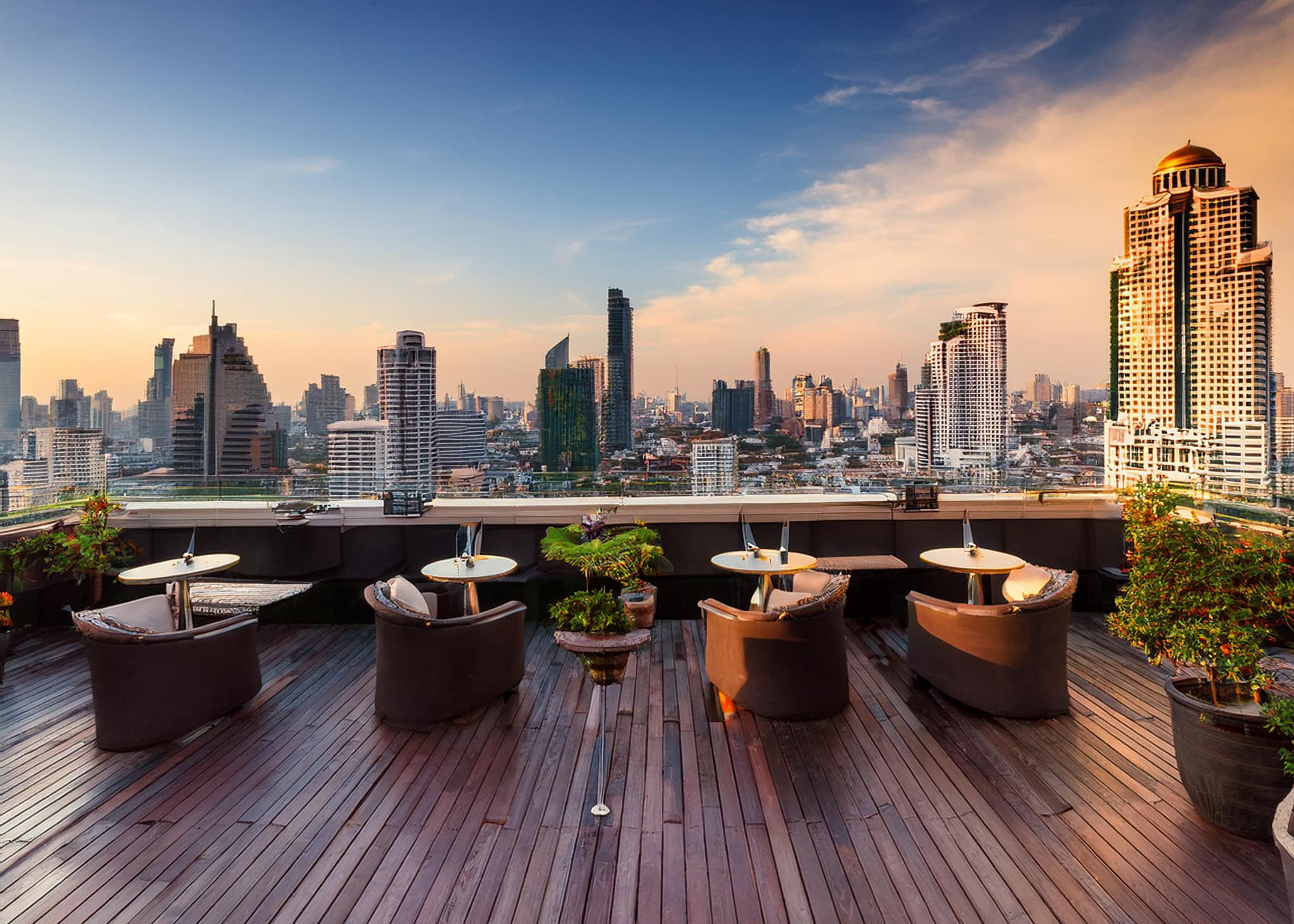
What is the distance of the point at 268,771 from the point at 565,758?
5.62 ft

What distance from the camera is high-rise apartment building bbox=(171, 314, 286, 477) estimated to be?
10.2 meters

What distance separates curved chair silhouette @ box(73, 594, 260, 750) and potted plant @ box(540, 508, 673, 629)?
2.48 metres

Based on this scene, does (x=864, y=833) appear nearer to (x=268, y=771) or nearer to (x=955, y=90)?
(x=268, y=771)

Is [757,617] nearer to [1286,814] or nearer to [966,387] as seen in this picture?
[1286,814]

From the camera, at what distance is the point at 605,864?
8.44ft

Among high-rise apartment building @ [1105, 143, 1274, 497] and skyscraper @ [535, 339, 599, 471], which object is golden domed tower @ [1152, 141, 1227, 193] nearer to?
high-rise apartment building @ [1105, 143, 1274, 497]

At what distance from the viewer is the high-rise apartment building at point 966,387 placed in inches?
392

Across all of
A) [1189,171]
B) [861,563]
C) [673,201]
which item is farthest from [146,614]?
[1189,171]

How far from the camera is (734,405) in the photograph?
12945 millimetres

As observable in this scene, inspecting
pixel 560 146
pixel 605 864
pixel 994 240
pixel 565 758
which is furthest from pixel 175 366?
pixel 994 240

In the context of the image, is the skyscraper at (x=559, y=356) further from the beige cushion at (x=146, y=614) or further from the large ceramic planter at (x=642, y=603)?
the beige cushion at (x=146, y=614)

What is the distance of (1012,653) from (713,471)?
3.83 meters

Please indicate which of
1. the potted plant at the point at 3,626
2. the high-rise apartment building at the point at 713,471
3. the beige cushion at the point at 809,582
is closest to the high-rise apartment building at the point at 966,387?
the high-rise apartment building at the point at 713,471

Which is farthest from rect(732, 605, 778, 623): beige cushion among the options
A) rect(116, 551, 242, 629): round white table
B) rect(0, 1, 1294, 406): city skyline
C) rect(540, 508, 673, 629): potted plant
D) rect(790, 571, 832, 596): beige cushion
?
rect(0, 1, 1294, 406): city skyline
